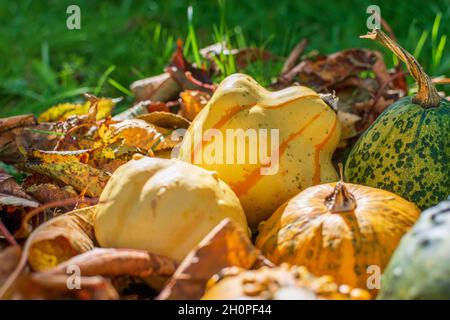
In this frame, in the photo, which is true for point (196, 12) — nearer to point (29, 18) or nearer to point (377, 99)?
point (29, 18)

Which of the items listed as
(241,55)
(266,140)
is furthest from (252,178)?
(241,55)

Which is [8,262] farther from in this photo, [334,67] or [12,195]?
[334,67]

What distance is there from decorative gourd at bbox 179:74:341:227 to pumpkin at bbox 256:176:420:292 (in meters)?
0.22

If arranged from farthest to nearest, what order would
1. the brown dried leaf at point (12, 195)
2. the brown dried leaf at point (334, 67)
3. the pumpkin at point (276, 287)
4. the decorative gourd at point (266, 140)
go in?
the brown dried leaf at point (334, 67)
the decorative gourd at point (266, 140)
the brown dried leaf at point (12, 195)
the pumpkin at point (276, 287)

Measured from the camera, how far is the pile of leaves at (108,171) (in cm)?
177

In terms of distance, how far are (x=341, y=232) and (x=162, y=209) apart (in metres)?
0.50

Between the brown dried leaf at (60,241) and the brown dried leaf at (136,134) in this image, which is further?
the brown dried leaf at (136,134)

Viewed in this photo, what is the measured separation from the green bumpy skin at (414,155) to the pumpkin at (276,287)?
0.74 m

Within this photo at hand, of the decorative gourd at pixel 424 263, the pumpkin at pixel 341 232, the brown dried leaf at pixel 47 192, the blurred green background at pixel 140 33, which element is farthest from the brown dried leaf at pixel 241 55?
the decorative gourd at pixel 424 263

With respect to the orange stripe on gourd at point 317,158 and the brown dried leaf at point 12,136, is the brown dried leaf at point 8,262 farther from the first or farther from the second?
the brown dried leaf at point 12,136

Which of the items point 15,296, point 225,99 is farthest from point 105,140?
point 15,296

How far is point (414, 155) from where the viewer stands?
2.38 m

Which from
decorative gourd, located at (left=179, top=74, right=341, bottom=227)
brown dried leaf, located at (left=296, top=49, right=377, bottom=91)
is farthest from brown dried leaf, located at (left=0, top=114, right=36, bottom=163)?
brown dried leaf, located at (left=296, top=49, right=377, bottom=91)

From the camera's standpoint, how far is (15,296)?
1656mm
